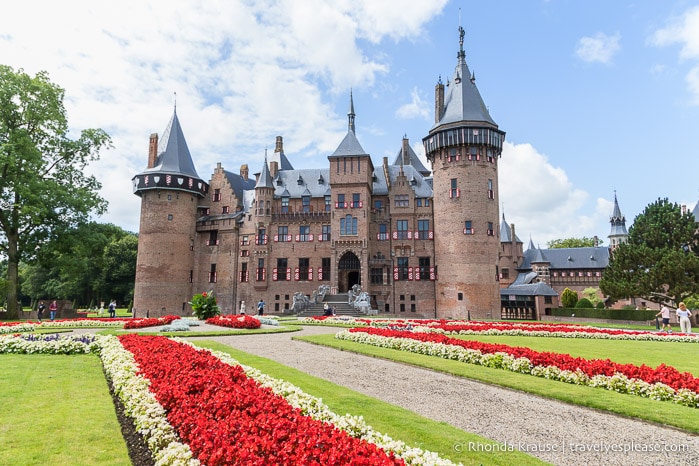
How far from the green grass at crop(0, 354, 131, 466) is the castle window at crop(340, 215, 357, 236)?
1375 inches

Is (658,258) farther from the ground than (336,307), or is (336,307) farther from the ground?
(658,258)

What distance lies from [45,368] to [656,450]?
13.1 m

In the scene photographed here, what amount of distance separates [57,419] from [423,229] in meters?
40.9

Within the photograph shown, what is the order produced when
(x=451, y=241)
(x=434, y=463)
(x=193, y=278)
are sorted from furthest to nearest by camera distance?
(x=193, y=278) < (x=451, y=241) < (x=434, y=463)

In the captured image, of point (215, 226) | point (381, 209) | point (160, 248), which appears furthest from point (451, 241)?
point (160, 248)

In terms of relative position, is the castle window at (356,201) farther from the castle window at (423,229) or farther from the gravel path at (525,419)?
the gravel path at (525,419)

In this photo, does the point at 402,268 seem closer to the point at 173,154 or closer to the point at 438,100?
the point at 438,100

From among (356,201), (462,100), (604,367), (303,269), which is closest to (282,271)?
(303,269)

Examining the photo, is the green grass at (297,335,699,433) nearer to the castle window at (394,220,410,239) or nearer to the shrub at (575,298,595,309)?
the castle window at (394,220,410,239)

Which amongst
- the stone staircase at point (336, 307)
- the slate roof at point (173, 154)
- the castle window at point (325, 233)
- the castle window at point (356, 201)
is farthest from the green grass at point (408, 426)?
the slate roof at point (173, 154)

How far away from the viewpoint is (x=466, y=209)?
41.9 meters

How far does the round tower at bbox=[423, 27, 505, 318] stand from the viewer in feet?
135

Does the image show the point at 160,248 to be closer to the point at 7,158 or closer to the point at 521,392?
the point at 7,158

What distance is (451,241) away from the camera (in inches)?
1660
